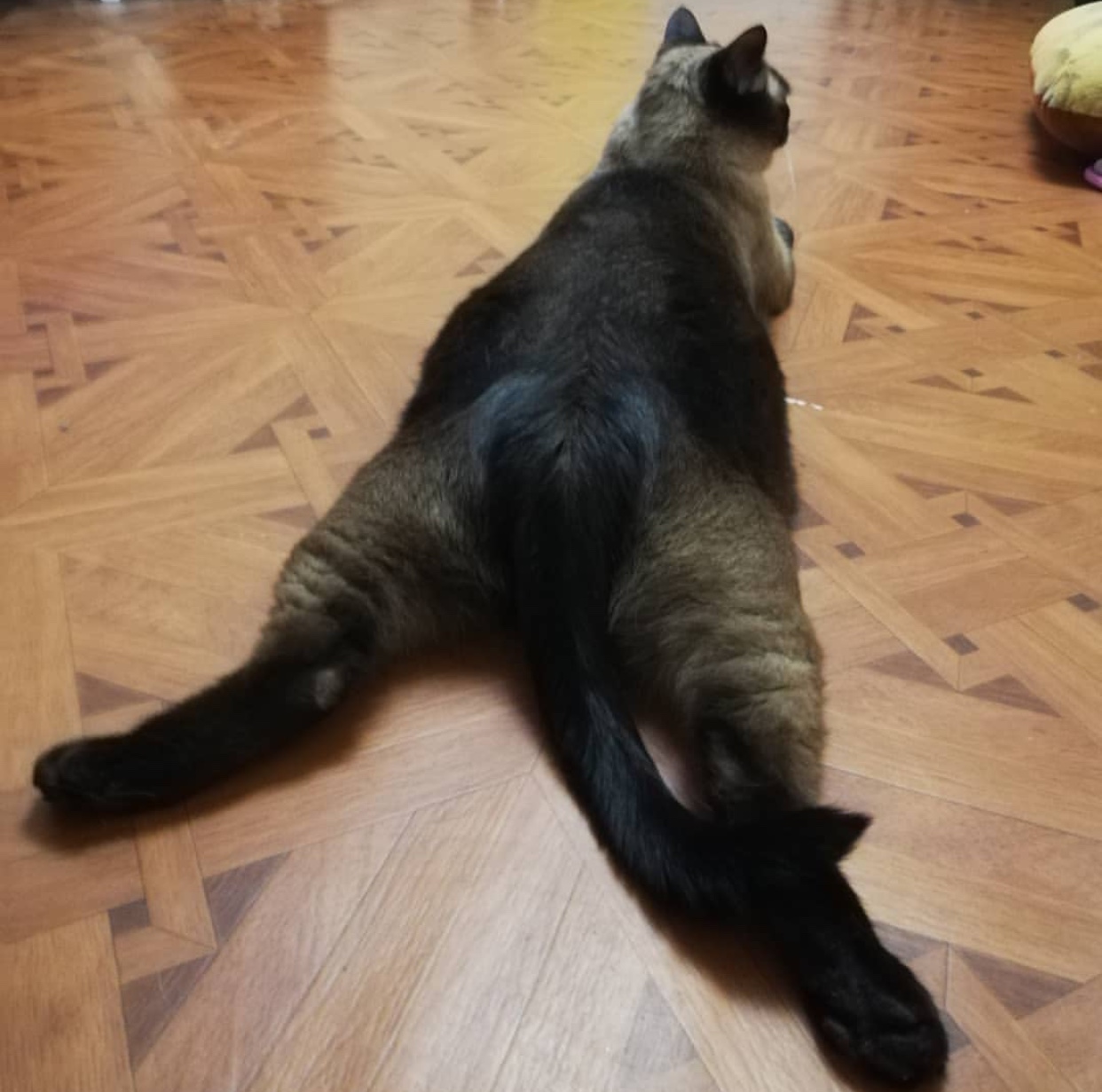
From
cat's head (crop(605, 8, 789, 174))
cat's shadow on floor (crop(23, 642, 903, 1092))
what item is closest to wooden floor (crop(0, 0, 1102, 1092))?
cat's shadow on floor (crop(23, 642, 903, 1092))

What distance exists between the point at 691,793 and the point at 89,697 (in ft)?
1.75

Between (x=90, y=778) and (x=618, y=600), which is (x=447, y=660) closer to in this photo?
(x=618, y=600)

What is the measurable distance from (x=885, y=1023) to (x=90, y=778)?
0.59 metres

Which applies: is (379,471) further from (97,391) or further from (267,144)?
(267,144)

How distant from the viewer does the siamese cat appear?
2.41 feet

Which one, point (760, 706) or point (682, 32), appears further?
point (682, 32)

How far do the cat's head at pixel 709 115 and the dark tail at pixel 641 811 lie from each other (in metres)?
0.72

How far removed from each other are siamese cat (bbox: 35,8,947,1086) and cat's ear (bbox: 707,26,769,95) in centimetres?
51

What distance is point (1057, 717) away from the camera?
0.97 m

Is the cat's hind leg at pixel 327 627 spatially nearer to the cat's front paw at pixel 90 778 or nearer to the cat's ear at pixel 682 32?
the cat's front paw at pixel 90 778

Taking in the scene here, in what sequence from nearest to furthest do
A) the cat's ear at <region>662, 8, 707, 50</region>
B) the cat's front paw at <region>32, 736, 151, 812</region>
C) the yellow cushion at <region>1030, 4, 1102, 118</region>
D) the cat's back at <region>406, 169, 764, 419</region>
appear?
the cat's front paw at <region>32, 736, 151, 812</region>
the cat's back at <region>406, 169, 764, 419</region>
the cat's ear at <region>662, 8, 707, 50</region>
the yellow cushion at <region>1030, 4, 1102, 118</region>

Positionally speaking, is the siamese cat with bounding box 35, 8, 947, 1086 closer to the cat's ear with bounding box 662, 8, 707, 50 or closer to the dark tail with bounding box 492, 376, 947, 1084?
the dark tail with bounding box 492, 376, 947, 1084

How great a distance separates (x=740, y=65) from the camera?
60.1 inches

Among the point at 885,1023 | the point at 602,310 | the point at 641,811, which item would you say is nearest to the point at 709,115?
the point at 602,310
